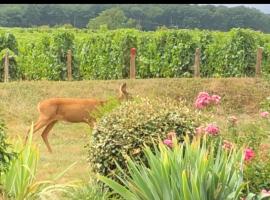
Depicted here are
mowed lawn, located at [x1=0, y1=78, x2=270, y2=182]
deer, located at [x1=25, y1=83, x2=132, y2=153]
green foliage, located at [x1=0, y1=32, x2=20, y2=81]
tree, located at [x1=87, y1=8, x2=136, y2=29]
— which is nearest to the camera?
deer, located at [x1=25, y1=83, x2=132, y2=153]

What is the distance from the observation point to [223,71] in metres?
20.9

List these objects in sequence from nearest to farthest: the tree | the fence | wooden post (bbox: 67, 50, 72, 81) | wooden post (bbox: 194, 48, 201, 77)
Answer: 1. the fence
2. wooden post (bbox: 194, 48, 201, 77)
3. wooden post (bbox: 67, 50, 72, 81)
4. the tree

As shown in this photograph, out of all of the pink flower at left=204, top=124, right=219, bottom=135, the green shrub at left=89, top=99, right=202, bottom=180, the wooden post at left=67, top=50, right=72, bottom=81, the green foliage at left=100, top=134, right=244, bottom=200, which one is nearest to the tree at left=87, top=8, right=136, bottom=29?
the wooden post at left=67, top=50, right=72, bottom=81

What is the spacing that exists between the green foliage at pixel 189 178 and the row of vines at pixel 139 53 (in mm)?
15775

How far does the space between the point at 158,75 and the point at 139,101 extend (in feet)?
45.2

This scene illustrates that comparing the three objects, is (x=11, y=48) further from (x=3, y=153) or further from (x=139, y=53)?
(x=3, y=153)

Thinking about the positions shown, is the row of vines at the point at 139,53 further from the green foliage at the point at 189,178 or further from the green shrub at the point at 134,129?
the green foliage at the point at 189,178

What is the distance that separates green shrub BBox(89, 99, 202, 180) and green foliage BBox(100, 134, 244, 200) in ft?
5.07

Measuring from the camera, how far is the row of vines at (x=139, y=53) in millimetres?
20750

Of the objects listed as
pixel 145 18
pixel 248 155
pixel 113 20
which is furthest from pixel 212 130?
pixel 113 20

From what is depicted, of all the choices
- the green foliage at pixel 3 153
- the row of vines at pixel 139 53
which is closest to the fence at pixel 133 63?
the row of vines at pixel 139 53

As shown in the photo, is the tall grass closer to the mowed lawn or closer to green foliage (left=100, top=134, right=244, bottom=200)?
green foliage (left=100, top=134, right=244, bottom=200)

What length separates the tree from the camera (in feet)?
81.2

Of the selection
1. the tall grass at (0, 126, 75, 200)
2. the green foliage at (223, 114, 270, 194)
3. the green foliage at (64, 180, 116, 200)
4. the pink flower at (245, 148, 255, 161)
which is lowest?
the green foliage at (64, 180, 116, 200)
